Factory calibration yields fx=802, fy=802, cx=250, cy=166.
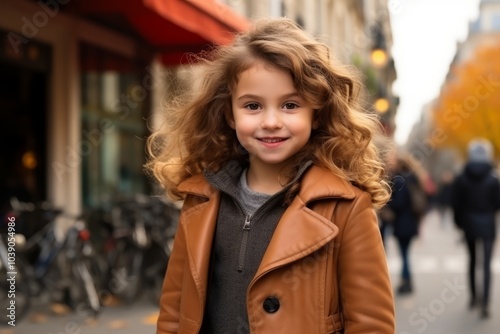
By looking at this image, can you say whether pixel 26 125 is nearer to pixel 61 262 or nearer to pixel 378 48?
pixel 61 262

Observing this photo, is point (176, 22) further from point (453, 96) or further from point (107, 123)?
point (453, 96)

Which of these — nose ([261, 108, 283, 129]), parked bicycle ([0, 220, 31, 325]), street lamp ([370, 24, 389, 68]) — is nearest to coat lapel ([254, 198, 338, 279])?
nose ([261, 108, 283, 129])

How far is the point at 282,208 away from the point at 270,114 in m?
0.27

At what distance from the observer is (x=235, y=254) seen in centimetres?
221

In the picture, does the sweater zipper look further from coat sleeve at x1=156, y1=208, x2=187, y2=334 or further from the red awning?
the red awning

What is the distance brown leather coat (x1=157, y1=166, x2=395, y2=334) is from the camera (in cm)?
205

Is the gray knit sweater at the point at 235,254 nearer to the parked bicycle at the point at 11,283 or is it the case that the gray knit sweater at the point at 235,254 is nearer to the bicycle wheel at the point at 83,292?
the parked bicycle at the point at 11,283

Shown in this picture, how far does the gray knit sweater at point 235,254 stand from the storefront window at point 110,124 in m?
8.56

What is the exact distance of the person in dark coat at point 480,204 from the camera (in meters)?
8.43

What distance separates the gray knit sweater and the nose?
15 cm

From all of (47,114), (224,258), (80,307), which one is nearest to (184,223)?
(224,258)

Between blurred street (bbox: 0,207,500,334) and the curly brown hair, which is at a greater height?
the curly brown hair

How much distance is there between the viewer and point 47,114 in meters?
10.2

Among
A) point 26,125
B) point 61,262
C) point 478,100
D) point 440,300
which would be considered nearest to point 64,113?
point 26,125
